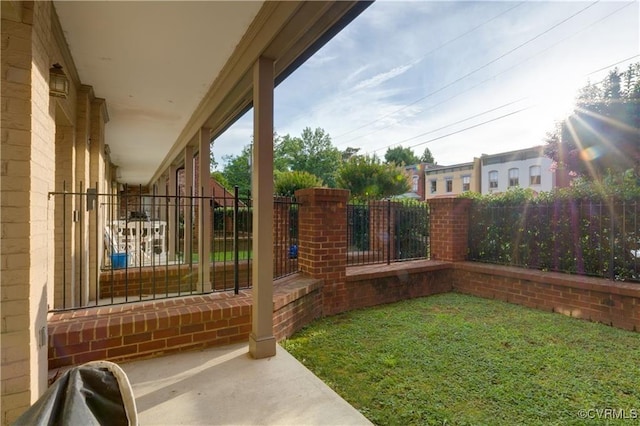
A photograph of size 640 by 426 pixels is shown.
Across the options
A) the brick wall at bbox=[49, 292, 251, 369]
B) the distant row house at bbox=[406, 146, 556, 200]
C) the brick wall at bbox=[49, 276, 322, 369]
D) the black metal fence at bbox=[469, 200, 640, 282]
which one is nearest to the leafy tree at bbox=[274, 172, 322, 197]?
the black metal fence at bbox=[469, 200, 640, 282]

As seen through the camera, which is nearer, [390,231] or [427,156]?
[390,231]

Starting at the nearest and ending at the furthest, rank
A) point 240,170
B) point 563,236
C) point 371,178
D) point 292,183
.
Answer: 1. point 563,236
2. point 292,183
3. point 371,178
4. point 240,170

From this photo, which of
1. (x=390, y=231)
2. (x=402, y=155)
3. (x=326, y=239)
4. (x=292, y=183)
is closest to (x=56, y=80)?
(x=326, y=239)

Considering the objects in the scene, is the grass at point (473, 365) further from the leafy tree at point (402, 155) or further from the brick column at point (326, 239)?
the leafy tree at point (402, 155)

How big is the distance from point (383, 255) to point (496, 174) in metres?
20.9

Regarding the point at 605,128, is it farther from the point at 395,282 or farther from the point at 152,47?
the point at 152,47

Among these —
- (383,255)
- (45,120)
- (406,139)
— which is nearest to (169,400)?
(45,120)

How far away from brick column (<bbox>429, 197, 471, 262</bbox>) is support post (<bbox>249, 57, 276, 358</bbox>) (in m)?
4.17

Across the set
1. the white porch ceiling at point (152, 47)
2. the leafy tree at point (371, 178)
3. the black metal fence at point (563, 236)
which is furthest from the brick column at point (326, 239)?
the leafy tree at point (371, 178)

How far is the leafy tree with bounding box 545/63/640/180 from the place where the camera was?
7023 mm

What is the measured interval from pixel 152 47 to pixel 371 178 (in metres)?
10.7

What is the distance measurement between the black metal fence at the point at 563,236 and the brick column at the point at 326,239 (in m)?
3.05

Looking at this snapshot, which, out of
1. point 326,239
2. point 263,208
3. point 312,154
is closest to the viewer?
point 263,208

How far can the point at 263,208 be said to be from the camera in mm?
2822
